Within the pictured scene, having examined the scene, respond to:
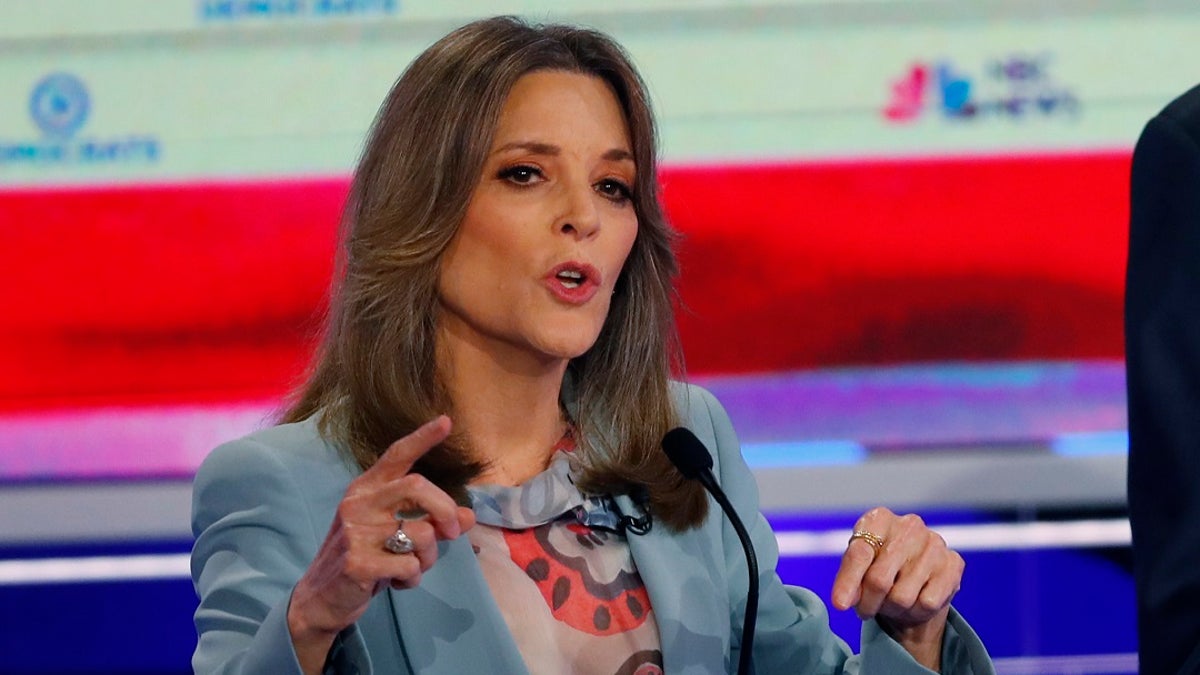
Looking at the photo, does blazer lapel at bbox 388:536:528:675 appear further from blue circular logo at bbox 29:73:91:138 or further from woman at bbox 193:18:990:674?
blue circular logo at bbox 29:73:91:138

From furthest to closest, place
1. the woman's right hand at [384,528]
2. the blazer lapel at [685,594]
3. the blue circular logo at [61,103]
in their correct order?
the blue circular logo at [61,103]
the blazer lapel at [685,594]
the woman's right hand at [384,528]

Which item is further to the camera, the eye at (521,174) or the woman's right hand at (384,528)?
the eye at (521,174)

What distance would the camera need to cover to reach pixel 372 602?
5.77 feet

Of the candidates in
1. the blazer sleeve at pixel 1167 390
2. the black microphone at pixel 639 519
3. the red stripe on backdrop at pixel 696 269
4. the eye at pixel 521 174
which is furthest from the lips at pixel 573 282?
the red stripe on backdrop at pixel 696 269

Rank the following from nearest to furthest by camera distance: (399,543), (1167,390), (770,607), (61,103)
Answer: (1167,390) → (399,543) → (770,607) → (61,103)

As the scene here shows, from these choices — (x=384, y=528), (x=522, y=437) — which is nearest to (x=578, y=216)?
(x=522, y=437)

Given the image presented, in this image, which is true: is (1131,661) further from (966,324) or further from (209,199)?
(209,199)

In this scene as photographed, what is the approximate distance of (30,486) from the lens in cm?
305

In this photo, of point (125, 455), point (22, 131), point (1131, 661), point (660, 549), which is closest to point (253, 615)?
point (660, 549)

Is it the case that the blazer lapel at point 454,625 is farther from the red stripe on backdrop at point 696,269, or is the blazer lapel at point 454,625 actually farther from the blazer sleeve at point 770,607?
the red stripe on backdrop at point 696,269

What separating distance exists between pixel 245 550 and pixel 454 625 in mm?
248

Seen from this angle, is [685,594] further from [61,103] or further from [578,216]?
[61,103]

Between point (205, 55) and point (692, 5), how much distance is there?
0.94 metres

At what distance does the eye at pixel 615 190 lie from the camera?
1.99 metres
